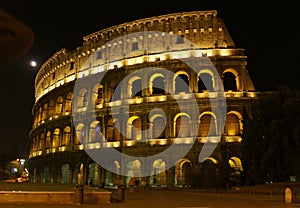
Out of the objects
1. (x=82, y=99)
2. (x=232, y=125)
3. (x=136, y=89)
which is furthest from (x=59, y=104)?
(x=232, y=125)

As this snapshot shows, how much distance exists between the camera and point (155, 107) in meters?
28.5

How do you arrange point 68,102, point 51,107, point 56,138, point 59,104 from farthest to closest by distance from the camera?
point 51,107 < point 59,104 < point 56,138 < point 68,102

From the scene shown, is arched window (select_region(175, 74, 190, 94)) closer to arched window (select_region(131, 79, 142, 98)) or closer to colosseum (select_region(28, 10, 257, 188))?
colosseum (select_region(28, 10, 257, 188))

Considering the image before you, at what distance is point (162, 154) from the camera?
27219 millimetres

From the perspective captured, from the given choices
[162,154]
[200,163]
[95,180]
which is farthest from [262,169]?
[95,180]

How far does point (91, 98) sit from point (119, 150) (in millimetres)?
6351

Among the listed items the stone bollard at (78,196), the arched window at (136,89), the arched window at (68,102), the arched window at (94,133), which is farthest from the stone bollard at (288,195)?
the arched window at (68,102)

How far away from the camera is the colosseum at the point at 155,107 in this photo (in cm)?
2695

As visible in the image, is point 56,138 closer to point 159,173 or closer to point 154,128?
point 154,128

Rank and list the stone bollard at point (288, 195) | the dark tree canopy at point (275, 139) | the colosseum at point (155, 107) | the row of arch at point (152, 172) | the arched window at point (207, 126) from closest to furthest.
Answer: the stone bollard at point (288, 195) < the dark tree canopy at point (275, 139) < the row of arch at point (152, 172) < the colosseum at point (155, 107) < the arched window at point (207, 126)

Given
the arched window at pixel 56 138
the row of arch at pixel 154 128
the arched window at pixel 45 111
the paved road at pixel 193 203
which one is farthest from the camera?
the arched window at pixel 45 111

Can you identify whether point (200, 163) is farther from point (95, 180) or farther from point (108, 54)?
point (108, 54)

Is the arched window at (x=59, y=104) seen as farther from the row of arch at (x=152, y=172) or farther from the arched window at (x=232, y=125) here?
the arched window at (x=232, y=125)

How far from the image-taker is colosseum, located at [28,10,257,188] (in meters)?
27.0
